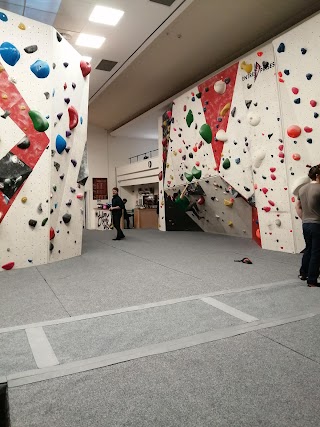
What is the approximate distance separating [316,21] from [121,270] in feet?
14.7

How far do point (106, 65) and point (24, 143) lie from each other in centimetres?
452

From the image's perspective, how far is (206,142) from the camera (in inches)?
304

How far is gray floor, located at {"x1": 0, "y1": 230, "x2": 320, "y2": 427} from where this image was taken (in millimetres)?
1484

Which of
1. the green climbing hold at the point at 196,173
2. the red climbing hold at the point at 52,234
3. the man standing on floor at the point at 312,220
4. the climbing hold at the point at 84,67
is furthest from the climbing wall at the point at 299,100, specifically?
the red climbing hold at the point at 52,234

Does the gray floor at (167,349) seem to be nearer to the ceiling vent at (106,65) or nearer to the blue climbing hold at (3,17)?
the blue climbing hold at (3,17)

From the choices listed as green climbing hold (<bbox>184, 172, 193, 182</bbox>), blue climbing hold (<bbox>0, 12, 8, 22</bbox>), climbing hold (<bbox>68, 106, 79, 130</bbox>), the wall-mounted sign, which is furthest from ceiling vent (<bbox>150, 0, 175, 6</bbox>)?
the wall-mounted sign

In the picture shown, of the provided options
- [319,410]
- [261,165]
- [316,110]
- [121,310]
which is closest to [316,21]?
[316,110]

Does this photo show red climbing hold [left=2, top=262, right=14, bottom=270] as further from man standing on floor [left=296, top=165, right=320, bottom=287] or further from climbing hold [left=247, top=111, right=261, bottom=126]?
climbing hold [left=247, top=111, right=261, bottom=126]

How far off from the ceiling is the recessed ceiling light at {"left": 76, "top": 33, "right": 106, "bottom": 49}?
12 cm

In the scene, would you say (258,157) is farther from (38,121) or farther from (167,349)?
(167,349)

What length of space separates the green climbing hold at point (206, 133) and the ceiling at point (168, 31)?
76.3 inches

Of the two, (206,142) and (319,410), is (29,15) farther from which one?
(319,410)

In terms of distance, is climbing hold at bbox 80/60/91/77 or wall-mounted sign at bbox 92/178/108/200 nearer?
climbing hold at bbox 80/60/91/77

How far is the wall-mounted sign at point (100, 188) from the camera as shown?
14.5m
